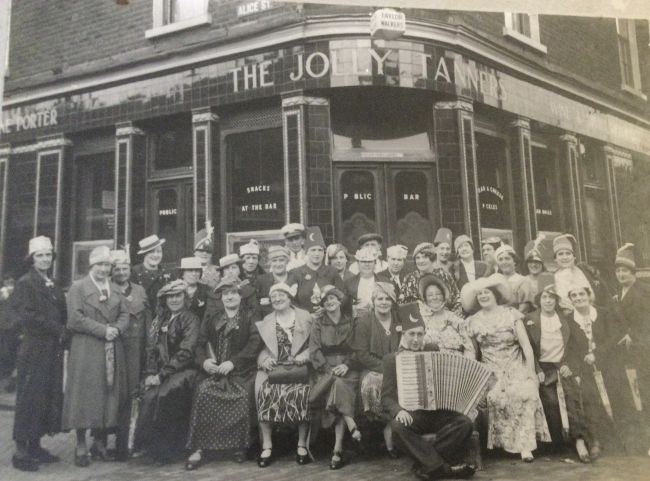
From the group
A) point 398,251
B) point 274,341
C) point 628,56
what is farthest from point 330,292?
point 628,56

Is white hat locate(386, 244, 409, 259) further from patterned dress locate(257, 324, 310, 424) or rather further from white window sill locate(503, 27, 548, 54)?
white window sill locate(503, 27, 548, 54)

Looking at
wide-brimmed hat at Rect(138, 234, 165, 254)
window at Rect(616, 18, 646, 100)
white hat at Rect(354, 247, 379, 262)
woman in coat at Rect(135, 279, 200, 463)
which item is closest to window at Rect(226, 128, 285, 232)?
wide-brimmed hat at Rect(138, 234, 165, 254)

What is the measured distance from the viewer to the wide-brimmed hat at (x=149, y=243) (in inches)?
166

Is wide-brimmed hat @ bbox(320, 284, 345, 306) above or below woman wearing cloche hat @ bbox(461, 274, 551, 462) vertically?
above

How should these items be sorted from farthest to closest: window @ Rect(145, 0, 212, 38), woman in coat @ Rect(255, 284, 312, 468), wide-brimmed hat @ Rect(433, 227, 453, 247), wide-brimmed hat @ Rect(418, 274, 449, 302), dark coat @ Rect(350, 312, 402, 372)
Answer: window @ Rect(145, 0, 212, 38), wide-brimmed hat @ Rect(433, 227, 453, 247), wide-brimmed hat @ Rect(418, 274, 449, 302), dark coat @ Rect(350, 312, 402, 372), woman in coat @ Rect(255, 284, 312, 468)

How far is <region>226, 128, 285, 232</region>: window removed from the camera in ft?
14.2

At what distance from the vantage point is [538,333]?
152 inches

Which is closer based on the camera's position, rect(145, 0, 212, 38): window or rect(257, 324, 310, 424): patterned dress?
rect(257, 324, 310, 424): patterned dress

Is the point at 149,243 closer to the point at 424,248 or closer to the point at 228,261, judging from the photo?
the point at 228,261

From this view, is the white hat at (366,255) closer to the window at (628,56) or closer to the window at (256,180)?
the window at (256,180)

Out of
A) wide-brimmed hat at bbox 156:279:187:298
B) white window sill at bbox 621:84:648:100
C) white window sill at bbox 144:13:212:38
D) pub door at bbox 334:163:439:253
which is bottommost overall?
wide-brimmed hat at bbox 156:279:187:298

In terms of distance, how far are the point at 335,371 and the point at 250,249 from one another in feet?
4.02

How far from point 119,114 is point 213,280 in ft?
5.82

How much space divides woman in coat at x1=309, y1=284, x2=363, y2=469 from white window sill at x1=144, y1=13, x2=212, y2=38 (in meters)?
2.63
